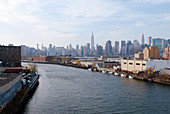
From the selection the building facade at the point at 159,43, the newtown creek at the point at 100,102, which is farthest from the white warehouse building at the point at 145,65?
the building facade at the point at 159,43

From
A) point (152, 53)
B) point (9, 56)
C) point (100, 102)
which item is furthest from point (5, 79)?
point (152, 53)

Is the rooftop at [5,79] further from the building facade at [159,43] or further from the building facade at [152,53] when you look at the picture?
the building facade at [159,43]

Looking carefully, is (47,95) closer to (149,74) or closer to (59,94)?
(59,94)

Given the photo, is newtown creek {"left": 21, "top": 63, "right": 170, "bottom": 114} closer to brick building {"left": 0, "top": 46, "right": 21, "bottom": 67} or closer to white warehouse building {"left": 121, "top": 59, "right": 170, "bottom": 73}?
white warehouse building {"left": 121, "top": 59, "right": 170, "bottom": 73}

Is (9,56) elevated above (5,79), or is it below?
above

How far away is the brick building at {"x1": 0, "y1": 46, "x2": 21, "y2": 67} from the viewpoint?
2928cm

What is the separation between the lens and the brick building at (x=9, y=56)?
29.3 m

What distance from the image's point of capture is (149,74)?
24797 mm

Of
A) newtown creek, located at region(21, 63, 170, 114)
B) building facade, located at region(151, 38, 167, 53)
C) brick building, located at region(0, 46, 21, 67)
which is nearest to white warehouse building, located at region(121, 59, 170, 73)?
newtown creek, located at region(21, 63, 170, 114)

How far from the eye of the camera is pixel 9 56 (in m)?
29.5

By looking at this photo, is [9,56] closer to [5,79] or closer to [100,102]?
[5,79]

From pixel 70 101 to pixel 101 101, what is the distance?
2156 mm

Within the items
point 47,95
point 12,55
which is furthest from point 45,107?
point 12,55

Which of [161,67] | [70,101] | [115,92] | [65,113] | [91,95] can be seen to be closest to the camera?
[65,113]
